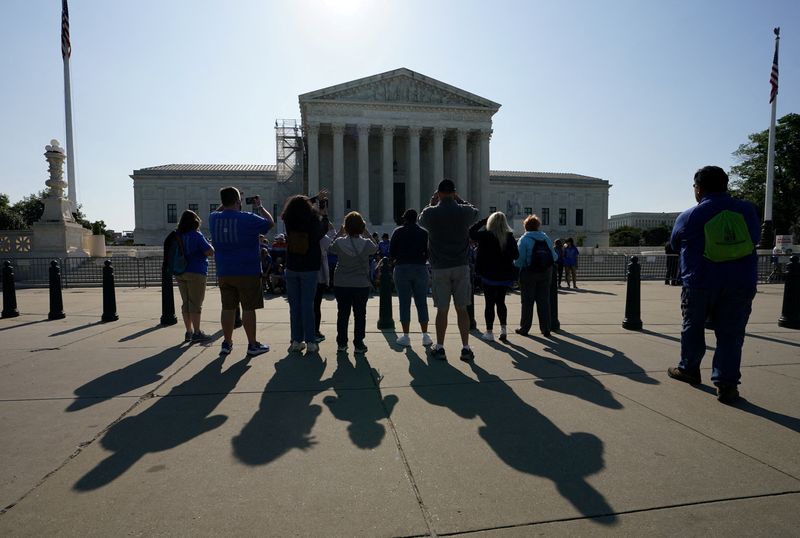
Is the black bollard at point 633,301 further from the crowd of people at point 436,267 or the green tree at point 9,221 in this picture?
the green tree at point 9,221

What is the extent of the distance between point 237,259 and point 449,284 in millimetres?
2568

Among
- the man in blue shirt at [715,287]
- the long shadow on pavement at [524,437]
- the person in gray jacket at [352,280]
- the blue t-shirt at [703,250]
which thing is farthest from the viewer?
the person in gray jacket at [352,280]

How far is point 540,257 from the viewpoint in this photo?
6.59 meters

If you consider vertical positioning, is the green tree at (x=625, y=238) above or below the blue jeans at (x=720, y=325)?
above

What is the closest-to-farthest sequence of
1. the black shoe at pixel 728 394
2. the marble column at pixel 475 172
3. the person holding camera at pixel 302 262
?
the black shoe at pixel 728 394
the person holding camera at pixel 302 262
the marble column at pixel 475 172

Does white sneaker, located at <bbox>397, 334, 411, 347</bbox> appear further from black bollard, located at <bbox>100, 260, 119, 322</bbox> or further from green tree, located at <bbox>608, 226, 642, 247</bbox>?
green tree, located at <bbox>608, 226, 642, 247</bbox>

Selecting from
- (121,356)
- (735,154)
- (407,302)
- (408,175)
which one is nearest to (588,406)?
(407,302)

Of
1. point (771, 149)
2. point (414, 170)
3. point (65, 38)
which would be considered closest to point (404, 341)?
point (65, 38)

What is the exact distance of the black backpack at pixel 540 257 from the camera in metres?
6.59

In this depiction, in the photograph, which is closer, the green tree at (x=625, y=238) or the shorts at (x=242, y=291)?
the shorts at (x=242, y=291)

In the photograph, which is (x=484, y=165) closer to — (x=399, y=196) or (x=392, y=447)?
(x=399, y=196)

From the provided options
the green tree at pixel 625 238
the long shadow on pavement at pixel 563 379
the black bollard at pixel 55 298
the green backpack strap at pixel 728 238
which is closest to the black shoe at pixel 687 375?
the long shadow on pavement at pixel 563 379

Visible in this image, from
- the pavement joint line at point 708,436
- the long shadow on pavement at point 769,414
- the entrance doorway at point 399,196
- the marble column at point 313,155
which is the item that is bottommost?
the long shadow on pavement at point 769,414

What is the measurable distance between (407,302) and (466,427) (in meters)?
3.16
